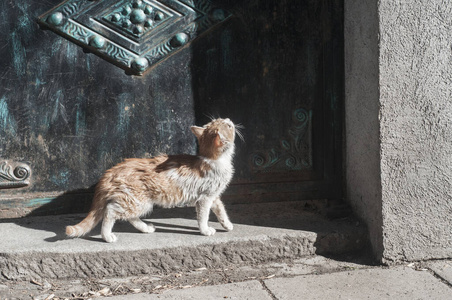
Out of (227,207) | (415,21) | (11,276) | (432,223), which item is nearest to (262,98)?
(227,207)

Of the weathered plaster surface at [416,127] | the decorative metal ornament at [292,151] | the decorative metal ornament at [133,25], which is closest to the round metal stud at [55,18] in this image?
the decorative metal ornament at [133,25]

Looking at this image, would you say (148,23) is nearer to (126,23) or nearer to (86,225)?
(126,23)

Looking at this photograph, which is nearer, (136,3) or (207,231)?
(207,231)

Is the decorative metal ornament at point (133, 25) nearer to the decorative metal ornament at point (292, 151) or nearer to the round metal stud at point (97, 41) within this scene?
the round metal stud at point (97, 41)

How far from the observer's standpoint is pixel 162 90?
3.70 m

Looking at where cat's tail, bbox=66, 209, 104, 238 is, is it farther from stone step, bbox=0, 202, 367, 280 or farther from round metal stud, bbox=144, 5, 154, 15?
round metal stud, bbox=144, 5, 154, 15

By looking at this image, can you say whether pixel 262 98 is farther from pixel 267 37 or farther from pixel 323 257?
pixel 323 257

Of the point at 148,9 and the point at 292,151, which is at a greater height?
the point at 148,9

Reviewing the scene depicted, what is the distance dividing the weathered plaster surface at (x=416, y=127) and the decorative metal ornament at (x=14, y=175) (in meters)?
2.45

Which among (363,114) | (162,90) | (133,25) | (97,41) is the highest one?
(133,25)

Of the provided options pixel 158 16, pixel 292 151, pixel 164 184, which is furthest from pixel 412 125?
pixel 158 16

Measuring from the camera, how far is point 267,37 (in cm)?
373

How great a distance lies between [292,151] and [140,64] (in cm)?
131

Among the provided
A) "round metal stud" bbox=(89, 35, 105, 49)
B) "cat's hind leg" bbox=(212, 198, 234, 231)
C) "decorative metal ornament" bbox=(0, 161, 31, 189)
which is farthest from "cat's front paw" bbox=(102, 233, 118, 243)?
"round metal stud" bbox=(89, 35, 105, 49)
